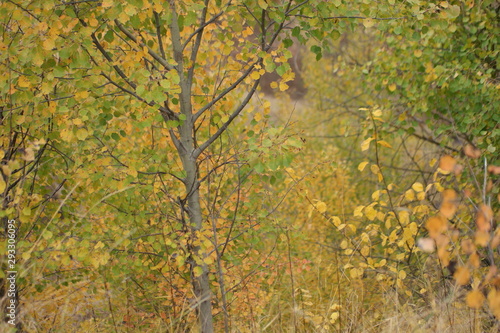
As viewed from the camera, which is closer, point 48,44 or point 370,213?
point 48,44

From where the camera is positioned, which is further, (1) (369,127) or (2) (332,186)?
(2) (332,186)

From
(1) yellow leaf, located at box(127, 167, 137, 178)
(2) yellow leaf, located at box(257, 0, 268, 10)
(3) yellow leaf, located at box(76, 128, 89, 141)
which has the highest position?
(2) yellow leaf, located at box(257, 0, 268, 10)

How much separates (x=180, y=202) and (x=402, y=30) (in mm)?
2602

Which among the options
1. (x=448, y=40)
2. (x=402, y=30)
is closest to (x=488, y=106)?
(x=448, y=40)

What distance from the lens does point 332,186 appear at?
419 inches

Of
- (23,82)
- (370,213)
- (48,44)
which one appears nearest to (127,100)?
(23,82)

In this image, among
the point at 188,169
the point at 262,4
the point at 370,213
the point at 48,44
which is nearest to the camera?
the point at 48,44

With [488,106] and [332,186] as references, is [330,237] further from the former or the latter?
[488,106]

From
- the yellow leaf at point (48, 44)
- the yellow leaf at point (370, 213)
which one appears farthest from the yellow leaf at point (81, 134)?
the yellow leaf at point (370, 213)

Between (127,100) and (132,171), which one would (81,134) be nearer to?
(132,171)

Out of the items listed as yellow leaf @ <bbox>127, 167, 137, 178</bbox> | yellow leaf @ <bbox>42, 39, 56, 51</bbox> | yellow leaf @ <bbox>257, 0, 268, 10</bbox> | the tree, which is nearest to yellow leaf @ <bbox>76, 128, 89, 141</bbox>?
the tree

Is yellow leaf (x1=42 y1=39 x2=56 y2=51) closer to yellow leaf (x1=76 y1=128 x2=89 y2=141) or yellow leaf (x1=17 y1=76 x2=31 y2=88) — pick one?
yellow leaf (x1=17 y1=76 x2=31 y2=88)

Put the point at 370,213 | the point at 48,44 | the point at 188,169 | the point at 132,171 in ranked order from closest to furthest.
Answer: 1. the point at 48,44
2. the point at 370,213
3. the point at 132,171
4. the point at 188,169

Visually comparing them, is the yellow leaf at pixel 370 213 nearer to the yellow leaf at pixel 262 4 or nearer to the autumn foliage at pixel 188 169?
the autumn foliage at pixel 188 169
